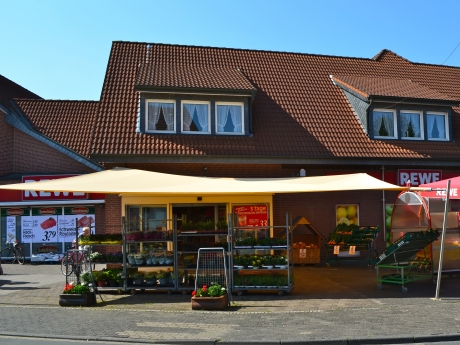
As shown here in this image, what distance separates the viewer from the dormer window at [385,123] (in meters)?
20.4

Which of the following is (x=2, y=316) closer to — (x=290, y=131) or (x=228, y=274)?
(x=228, y=274)

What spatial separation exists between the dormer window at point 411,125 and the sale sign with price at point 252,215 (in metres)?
6.63

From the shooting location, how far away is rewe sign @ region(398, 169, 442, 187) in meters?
19.6

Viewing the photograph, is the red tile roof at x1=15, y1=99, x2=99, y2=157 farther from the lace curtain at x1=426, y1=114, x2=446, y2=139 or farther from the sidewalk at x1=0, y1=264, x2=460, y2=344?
the lace curtain at x1=426, y1=114, x2=446, y2=139

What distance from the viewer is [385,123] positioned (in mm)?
20516

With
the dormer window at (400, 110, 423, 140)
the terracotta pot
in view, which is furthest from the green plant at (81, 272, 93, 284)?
the dormer window at (400, 110, 423, 140)

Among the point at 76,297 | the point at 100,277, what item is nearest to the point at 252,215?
the point at 100,277

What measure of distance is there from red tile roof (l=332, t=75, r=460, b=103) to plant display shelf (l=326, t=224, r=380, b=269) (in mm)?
5104

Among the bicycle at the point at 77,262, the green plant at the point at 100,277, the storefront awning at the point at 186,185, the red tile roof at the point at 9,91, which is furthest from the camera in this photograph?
the red tile roof at the point at 9,91

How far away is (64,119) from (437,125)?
16218mm

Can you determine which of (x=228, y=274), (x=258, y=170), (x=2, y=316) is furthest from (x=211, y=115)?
(x=2, y=316)

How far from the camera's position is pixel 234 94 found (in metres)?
18.8

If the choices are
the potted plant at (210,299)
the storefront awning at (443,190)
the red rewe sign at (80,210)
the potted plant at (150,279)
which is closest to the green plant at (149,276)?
the potted plant at (150,279)

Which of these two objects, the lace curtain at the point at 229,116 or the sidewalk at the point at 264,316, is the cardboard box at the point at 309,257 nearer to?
the sidewalk at the point at 264,316
